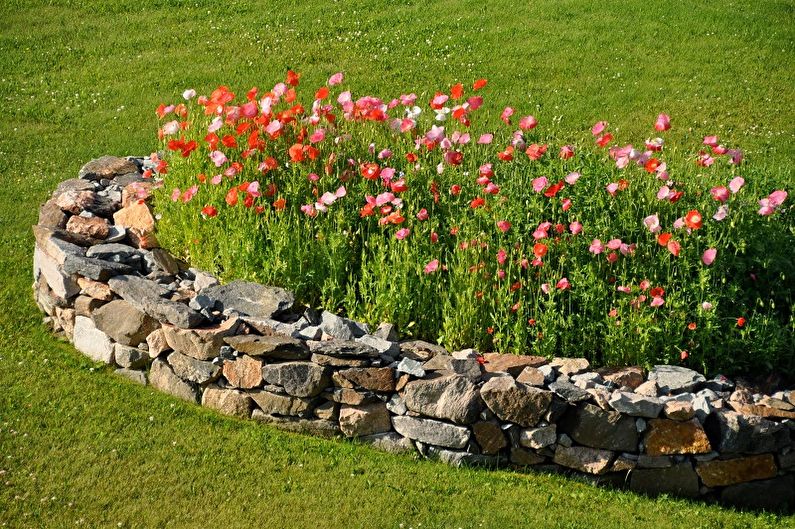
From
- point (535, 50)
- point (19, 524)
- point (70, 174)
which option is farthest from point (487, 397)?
point (535, 50)

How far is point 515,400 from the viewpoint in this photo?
5.31 meters

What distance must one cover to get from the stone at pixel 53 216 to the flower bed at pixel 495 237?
73 cm

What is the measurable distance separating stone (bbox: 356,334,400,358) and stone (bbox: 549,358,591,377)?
89 cm

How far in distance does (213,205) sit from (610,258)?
2704 millimetres

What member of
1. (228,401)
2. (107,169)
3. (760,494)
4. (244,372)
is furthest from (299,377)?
(107,169)

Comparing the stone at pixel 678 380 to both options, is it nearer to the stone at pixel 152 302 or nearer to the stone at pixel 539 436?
the stone at pixel 539 436

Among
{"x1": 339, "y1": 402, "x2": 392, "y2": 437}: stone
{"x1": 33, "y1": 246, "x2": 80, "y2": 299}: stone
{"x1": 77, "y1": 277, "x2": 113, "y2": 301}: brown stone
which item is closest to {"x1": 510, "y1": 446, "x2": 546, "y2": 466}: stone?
{"x1": 339, "y1": 402, "x2": 392, "y2": 437}: stone

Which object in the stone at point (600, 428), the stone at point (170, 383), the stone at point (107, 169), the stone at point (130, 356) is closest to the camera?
the stone at point (600, 428)

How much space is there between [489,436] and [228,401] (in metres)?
1.58

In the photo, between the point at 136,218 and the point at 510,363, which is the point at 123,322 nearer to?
the point at 136,218

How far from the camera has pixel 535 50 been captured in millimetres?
13023

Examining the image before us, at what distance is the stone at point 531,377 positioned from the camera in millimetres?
5410

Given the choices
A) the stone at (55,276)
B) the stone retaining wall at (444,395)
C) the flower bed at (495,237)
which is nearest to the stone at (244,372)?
the stone retaining wall at (444,395)

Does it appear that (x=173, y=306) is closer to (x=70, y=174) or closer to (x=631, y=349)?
(x=631, y=349)
